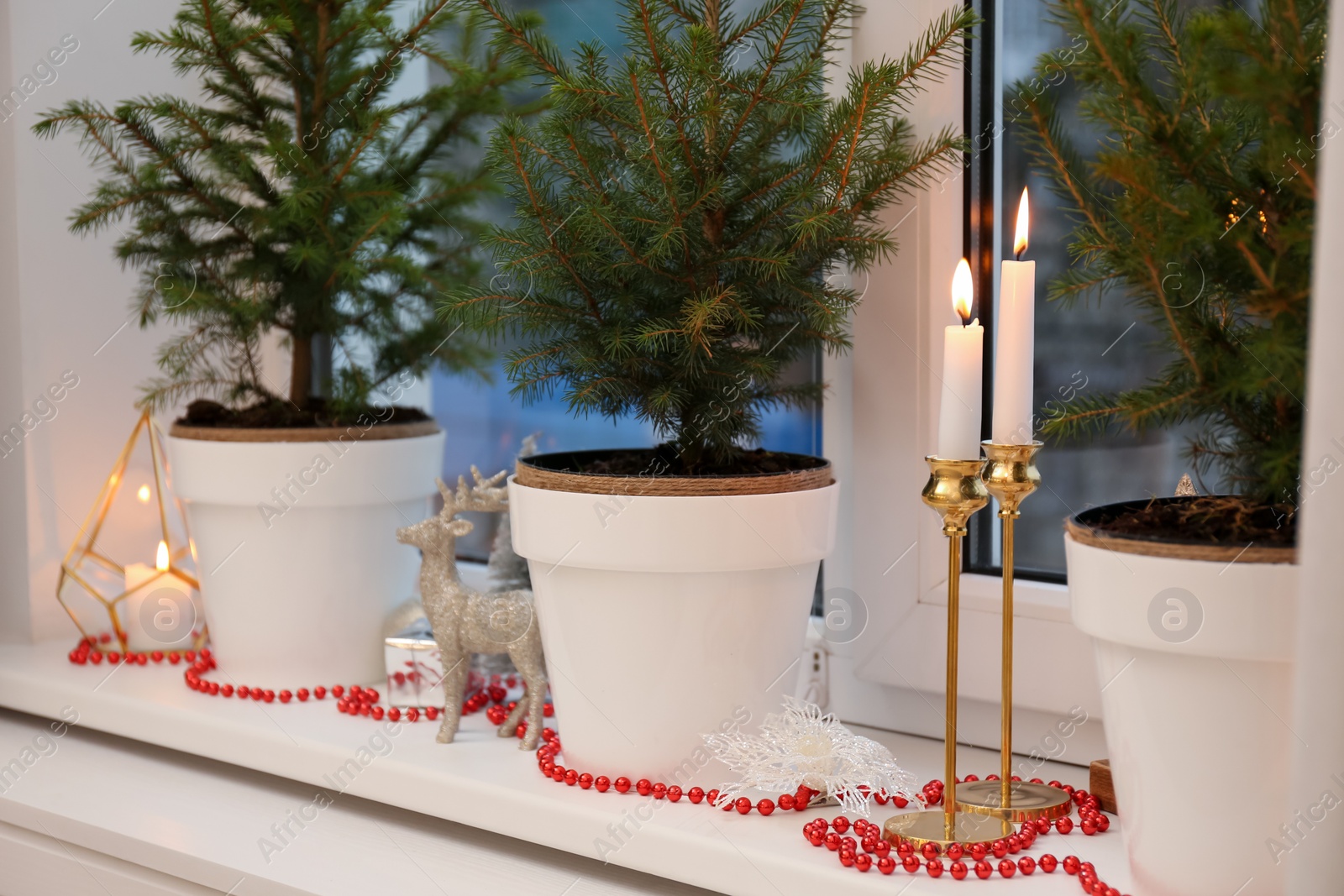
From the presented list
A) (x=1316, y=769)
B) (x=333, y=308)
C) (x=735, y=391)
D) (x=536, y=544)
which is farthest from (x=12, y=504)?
(x=1316, y=769)

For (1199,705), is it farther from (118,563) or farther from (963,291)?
(118,563)

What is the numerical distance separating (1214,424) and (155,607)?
984 millimetres

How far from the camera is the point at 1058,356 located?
0.93 meters

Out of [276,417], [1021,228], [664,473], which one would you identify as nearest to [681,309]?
[664,473]

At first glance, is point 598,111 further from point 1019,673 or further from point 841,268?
point 1019,673

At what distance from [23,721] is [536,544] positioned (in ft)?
2.20

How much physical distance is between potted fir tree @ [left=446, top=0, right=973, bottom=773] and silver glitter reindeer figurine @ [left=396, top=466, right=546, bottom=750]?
0.25ft

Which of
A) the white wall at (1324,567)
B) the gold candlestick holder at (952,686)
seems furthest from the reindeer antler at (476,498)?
the white wall at (1324,567)

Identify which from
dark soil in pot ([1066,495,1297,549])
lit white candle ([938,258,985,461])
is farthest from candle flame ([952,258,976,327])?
dark soil in pot ([1066,495,1297,549])

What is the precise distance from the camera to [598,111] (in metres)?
0.79

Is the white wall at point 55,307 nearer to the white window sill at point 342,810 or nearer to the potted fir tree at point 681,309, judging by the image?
the white window sill at point 342,810

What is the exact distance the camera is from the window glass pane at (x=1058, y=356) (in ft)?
2.94

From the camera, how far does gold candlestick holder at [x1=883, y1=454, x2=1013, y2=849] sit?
2.21 feet

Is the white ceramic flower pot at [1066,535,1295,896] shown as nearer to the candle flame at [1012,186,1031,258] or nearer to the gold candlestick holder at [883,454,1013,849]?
the gold candlestick holder at [883,454,1013,849]
